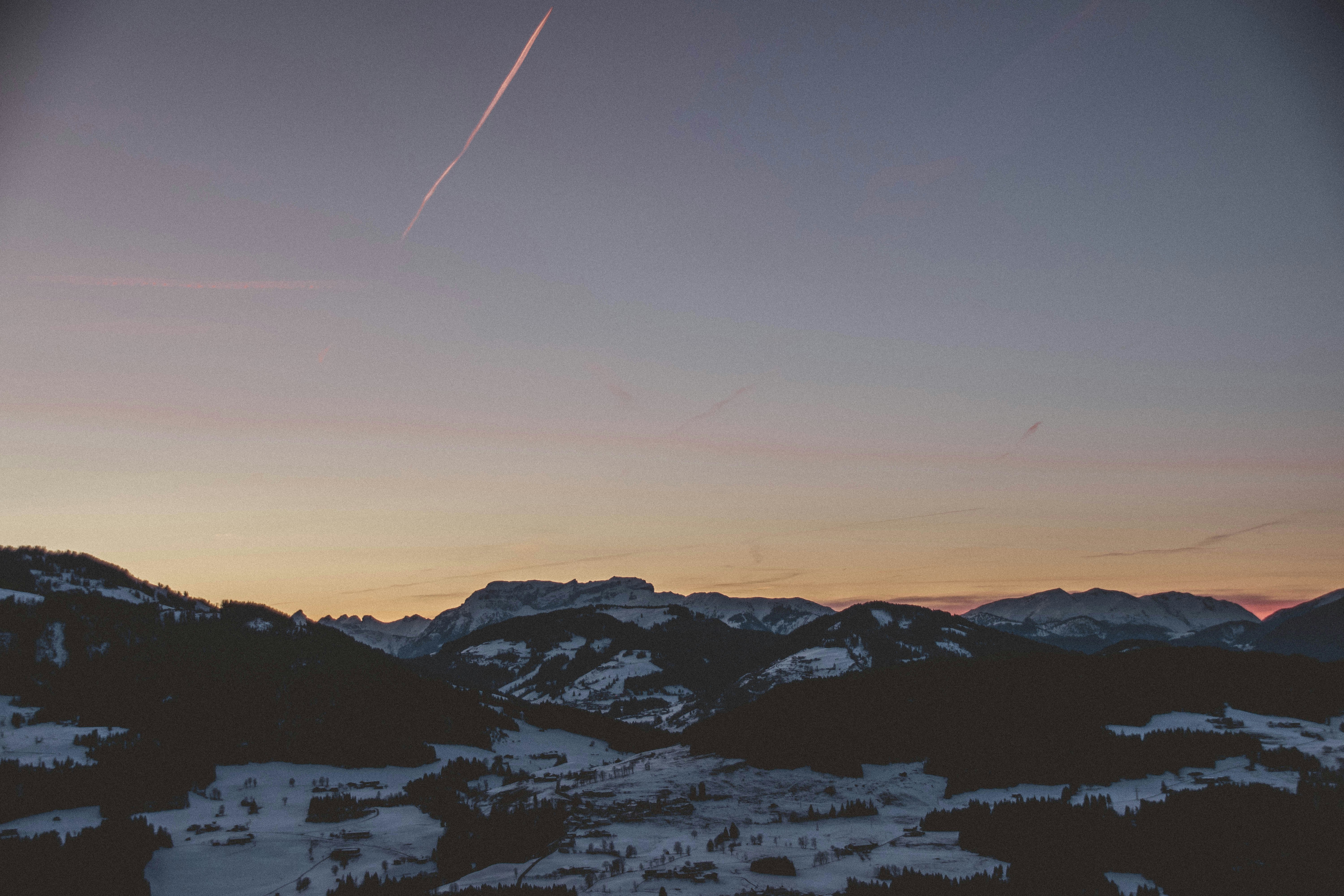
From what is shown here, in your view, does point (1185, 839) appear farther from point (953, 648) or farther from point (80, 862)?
point (953, 648)

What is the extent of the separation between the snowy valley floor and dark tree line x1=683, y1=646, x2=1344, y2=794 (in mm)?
1153

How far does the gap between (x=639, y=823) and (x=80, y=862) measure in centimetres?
1776

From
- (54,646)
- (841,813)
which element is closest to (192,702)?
(54,646)

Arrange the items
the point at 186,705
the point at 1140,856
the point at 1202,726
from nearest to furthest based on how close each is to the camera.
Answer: the point at 1140,856 < the point at 1202,726 < the point at 186,705

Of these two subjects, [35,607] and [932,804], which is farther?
[35,607]

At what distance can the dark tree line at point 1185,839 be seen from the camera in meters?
20.3

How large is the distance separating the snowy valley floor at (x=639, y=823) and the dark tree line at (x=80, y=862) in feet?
3.08

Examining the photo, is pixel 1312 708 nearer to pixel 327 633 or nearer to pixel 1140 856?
pixel 1140 856

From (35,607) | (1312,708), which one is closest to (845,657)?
(1312,708)

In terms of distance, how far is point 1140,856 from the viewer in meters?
22.5

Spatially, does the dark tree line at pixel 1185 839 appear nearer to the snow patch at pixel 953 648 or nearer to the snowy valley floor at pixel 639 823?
the snowy valley floor at pixel 639 823

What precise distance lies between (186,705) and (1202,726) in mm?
54952

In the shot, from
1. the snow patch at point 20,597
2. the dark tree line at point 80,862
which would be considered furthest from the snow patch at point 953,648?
the dark tree line at point 80,862

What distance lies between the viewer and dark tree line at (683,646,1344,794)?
35219mm
